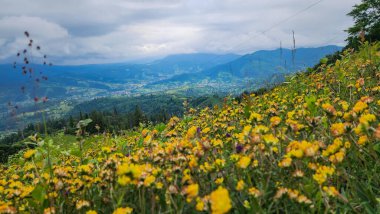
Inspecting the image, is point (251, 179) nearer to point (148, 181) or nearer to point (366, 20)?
point (148, 181)

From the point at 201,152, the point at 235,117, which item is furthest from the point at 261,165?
the point at 235,117

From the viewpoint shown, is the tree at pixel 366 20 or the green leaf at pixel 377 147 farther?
the tree at pixel 366 20

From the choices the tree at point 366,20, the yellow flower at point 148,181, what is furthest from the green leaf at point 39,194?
the tree at point 366,20

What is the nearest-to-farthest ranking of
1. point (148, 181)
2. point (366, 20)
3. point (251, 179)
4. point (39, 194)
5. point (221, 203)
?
point (221, 203)
point (148, 181)
point (39, 194)
point (251, 179)
point (366, 20)

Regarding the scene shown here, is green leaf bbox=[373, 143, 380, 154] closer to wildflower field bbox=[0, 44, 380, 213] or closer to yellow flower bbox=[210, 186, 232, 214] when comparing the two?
wildflower field bbox=[0, 44, 380, 213]

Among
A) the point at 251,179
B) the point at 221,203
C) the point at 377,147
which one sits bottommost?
the point at 251,179

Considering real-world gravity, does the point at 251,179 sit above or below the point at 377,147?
below

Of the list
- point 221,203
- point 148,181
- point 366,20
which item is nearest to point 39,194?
point 148,181

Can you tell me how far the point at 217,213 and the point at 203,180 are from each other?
6.43 ft

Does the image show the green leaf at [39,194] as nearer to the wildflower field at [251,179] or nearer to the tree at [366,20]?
the wildflower field at [251,179]

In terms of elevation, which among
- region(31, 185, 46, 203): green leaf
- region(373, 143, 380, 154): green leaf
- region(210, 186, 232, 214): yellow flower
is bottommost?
region(31, 185, 46, 203): green leaf

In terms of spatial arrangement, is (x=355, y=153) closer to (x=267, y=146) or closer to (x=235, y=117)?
(x=267, y=146)

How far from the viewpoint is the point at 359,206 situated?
2787mm

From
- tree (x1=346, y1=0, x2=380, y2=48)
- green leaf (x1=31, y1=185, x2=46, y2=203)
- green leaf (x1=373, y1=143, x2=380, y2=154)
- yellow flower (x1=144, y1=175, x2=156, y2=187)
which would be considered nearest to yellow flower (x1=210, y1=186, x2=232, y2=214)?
yellow flower (x1=144, y1=175, x2=156, y2=187)
